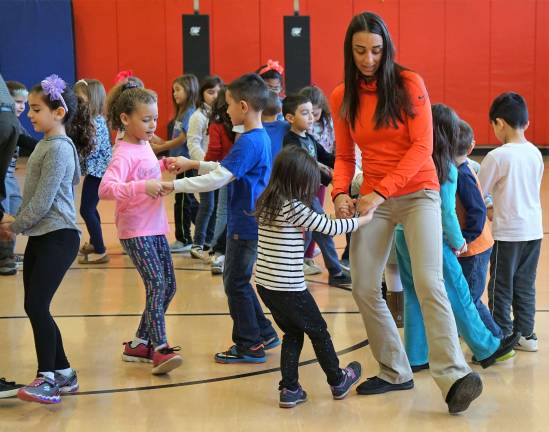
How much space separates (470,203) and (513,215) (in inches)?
13.1

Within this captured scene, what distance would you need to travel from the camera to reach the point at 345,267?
6.00 m

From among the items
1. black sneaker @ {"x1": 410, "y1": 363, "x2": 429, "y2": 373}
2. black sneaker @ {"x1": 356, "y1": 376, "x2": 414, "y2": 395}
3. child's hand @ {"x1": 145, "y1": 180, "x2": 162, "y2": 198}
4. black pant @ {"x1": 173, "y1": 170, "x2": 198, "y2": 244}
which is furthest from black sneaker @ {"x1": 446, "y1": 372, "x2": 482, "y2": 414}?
black pant @ {"x1": 173, "y1": 170, "x2": 198, "y2": 244}

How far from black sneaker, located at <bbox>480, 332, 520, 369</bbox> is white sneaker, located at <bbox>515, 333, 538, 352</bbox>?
0.92 ft

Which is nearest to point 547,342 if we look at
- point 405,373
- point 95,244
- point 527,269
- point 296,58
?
point 527,269

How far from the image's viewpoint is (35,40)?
1322 cm

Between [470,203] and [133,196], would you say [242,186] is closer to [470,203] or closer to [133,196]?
[133,196]

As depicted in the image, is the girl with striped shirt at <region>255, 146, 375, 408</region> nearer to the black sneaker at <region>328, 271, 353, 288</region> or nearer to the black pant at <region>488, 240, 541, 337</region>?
the black pant at <region>488, 240, 541, 337</region>

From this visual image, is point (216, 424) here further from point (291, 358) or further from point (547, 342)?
point (547, 342)

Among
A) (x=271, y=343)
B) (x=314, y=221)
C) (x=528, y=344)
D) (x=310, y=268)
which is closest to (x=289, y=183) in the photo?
(x=314, y=221)

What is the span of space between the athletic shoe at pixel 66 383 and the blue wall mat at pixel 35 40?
9891 millimetres

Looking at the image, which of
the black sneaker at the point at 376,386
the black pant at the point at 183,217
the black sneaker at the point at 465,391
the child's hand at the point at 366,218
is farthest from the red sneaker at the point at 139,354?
the black pant at the point at 183,217

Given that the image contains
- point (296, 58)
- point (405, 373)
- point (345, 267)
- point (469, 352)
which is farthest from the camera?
point (296, 58)

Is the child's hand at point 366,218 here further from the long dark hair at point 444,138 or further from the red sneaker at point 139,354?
the red sneaker at point 139,354

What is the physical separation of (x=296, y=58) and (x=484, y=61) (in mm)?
3088
